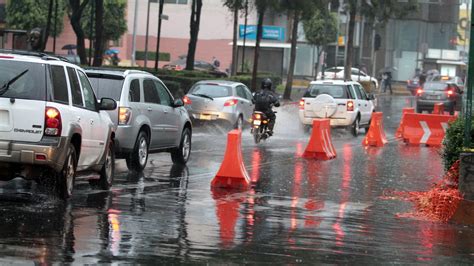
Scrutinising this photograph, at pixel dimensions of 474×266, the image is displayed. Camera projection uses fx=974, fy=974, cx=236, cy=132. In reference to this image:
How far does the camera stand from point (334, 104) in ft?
96.2

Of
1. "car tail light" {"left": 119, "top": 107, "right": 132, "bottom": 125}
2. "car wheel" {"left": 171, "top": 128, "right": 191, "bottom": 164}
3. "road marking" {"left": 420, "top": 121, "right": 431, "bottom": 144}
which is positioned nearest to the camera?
"car tail light" {"left": 119, "top": 107, "right": 132, "bottom": 125}

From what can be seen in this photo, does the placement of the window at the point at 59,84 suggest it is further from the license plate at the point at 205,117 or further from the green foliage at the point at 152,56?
the green foliage at the point at 152,56

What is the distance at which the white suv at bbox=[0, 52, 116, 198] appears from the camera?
11.1m

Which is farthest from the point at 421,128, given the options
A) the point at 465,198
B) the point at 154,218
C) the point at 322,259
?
the point at 322,259

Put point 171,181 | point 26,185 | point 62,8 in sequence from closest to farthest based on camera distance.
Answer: point 26,185 < point 171,181 < point 62,8

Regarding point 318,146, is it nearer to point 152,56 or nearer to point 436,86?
point 436,86

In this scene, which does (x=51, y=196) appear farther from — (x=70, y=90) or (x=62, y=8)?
(x=62, y=8)

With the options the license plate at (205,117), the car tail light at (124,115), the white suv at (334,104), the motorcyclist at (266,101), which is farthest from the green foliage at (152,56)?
the car tail light at (124,115)

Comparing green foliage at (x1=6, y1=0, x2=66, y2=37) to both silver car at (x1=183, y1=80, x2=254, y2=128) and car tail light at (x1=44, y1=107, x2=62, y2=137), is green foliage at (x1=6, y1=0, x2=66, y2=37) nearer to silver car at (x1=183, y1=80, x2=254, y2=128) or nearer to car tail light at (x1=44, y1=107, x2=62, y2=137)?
silver car at (x1=183, y1=80, x2=254, y2=128)

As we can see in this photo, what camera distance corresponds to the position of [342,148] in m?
24.5

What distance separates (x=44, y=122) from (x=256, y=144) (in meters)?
13.8

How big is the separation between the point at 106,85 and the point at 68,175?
4.44 metres

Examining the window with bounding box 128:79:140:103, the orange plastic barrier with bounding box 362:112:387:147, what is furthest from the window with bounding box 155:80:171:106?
the orange plastic barrier with bounding box 362:112:387:147

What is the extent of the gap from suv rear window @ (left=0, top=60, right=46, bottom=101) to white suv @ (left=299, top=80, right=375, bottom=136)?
18391 mm
